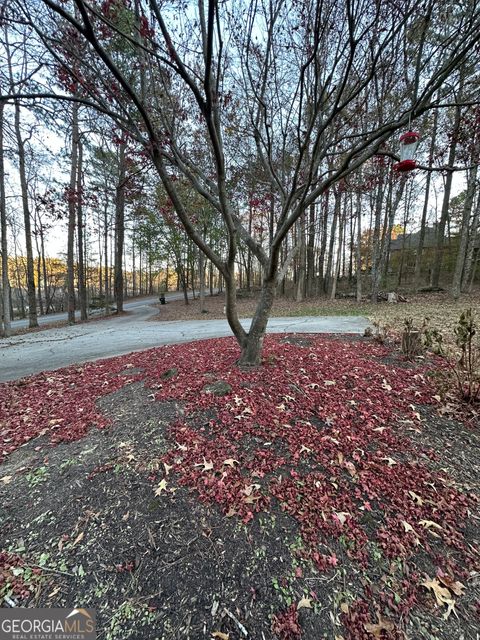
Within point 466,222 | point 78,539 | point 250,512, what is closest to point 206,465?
point 250,512

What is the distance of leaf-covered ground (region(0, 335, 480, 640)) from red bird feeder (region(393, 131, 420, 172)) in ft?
7.47

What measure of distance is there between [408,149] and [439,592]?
124 inches

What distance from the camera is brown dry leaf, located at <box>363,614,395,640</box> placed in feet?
3.77

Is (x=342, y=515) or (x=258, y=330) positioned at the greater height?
(x=258, y=330)

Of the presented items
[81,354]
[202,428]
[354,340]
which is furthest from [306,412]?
[81,354]

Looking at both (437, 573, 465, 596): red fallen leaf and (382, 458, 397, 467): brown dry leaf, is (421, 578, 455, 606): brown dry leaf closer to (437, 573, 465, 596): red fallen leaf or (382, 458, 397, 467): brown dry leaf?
(437, 573, 465, 596): red fallen leaf

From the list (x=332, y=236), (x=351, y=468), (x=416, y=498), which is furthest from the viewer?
(x=332, y=236)

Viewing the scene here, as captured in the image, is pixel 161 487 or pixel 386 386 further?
pixel 386 386

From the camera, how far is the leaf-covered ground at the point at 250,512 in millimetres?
1252

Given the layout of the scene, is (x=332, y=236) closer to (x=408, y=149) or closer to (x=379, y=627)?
(x=408, y=149)

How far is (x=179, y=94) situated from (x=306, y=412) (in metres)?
4.77

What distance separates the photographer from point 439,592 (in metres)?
1.30

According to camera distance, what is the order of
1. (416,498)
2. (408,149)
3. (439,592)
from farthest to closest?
(408,149) → (416,498) → (439,592)

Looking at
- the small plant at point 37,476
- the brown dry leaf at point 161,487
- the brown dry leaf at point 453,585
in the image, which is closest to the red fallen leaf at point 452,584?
the brown dry leaf at point 453,585
